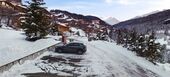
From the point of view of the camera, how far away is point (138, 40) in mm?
67375

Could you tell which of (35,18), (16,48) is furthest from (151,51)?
(16,48)

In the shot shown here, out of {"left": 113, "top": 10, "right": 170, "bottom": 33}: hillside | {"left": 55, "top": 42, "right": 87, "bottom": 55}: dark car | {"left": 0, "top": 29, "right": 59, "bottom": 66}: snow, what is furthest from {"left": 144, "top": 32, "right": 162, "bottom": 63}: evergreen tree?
{"left": 113, "top": 10, "right": 170, "bottom": 33}: hillside

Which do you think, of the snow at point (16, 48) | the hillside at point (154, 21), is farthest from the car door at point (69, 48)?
the hillside at point (154, 21)

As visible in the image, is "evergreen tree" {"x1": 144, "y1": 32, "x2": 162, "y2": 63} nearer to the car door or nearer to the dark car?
the dark car

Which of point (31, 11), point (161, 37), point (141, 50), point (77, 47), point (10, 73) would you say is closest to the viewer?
point (10, 73)

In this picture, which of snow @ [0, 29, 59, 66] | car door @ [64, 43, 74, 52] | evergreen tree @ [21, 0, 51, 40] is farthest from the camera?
evergreen tree @ [21, 0, 51, 40]

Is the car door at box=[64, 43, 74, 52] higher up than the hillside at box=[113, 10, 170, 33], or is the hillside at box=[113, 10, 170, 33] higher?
the hillside at box=[113, 10, 170, 33]

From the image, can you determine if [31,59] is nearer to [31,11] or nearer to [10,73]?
[10,73]

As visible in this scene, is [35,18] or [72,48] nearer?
[72,48]

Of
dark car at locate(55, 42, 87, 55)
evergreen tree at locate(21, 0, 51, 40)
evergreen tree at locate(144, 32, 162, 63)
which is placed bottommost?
evergreen tree at locate(144, 32, 162, 63)

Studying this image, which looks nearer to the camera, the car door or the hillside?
the car door

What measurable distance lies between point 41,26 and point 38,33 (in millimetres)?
2101

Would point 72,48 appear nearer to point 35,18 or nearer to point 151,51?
point 35,18

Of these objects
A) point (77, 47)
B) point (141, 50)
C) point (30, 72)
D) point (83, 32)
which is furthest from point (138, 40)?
point (83, 32)
